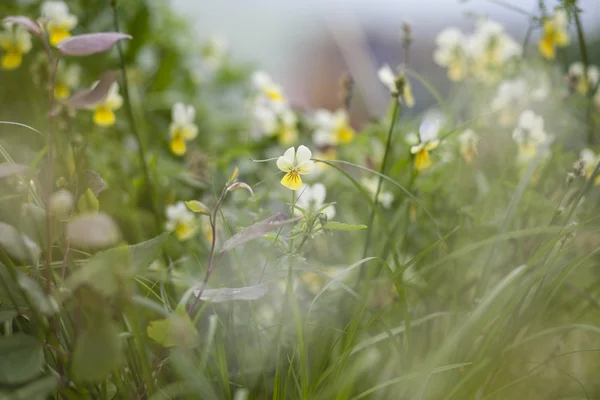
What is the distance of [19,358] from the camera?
384mm

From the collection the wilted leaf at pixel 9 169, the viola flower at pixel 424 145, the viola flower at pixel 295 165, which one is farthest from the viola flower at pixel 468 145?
the wilted leaf at pixel 9 169

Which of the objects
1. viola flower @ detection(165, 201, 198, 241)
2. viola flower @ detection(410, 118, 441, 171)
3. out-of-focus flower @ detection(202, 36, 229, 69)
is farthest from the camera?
out-of-focus flower @ detection(202, 36, 229, 69)

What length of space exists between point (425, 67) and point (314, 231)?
7.53ft

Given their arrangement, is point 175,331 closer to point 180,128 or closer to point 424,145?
point 424,145

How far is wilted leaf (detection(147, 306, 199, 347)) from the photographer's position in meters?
0.36

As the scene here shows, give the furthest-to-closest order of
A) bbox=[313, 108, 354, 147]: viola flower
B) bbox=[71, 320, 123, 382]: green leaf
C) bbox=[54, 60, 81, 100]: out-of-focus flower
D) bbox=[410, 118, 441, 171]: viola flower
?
bbox=[313, 108, 354, 147]: viola flower < bbox=[54, 60, 81, 100]: out-of-focus flower < bbox=[410, 118, 441, 171]: viola flower < bbox=[71, 320, 123, 382]: green leaf

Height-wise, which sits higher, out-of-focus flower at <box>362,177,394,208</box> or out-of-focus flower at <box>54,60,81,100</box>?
out-of-focus flower at <box>54,60,81,100</box>

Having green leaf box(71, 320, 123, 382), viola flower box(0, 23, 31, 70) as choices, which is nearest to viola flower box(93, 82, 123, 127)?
viola flower box(0, 23, 31, 70)

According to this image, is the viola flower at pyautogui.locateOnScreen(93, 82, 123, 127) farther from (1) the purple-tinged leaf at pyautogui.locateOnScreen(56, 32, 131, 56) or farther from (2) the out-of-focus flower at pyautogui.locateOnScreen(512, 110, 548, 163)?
(2) the out-of-focus flower at pyautogui.locateOnScreen(512, 110, 548, 163)

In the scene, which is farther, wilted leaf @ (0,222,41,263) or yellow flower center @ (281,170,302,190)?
yellow flower center @ (281,170,302,190)

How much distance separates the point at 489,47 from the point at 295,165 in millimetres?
734

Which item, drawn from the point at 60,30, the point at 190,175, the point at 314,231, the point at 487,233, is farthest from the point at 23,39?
the point at 487,233

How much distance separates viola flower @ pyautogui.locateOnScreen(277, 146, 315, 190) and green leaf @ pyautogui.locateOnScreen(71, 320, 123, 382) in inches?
9.2

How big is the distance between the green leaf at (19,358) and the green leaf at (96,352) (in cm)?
9
